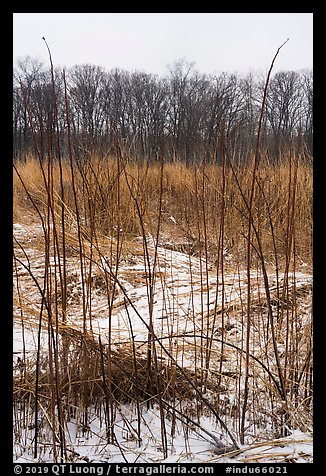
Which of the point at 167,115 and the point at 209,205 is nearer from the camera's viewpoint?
the point at 209,205

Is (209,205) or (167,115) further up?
(167,115)

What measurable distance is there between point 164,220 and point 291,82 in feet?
12.3

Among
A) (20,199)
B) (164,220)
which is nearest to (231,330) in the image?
(164,220)

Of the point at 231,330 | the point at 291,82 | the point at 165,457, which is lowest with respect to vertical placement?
the point at 165,457
